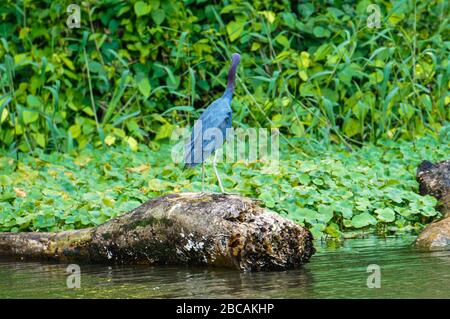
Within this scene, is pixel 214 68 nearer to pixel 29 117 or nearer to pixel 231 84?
pixel 29 117

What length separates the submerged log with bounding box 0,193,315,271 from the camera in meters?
6.23

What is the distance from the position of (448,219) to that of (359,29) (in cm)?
504

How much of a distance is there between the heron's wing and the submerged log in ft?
2.34

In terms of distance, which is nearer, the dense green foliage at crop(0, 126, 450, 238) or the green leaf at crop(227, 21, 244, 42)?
the dense green foliage at crop(0, 126, 450, 238)

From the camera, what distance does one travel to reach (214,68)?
1206cm

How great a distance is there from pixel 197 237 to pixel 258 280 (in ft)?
2.04

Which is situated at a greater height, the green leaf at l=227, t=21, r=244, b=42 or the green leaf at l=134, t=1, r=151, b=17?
the green leaf at l=134, t=1, r=151, b=17

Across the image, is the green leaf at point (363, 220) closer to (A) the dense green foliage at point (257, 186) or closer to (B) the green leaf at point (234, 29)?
(A) the dense green foliage at point (257, 186)

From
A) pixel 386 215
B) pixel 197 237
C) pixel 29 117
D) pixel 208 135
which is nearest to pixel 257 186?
pixel 208 135

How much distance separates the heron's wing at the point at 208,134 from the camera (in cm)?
731

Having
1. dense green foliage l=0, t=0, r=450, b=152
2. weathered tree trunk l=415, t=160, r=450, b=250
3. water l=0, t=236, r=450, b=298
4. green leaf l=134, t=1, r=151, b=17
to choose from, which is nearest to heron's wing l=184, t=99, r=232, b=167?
water l=0, t=236, r=450, b=298

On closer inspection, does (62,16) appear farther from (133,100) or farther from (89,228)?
(89,228)

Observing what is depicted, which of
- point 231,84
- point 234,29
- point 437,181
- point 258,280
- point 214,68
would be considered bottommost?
point 258,280

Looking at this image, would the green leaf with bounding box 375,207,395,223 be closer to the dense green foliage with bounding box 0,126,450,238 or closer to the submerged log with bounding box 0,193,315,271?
the dense green foliage with bounding box 0,126,450,238
